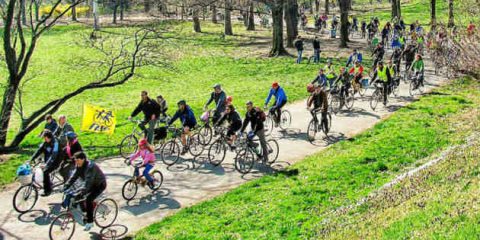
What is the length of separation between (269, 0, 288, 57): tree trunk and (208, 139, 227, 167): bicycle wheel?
70.1 feet

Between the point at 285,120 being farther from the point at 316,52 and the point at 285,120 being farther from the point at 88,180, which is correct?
the point at 316,52

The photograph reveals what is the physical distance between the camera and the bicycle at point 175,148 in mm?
16453

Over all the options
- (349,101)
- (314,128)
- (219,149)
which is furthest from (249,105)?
(349,101)

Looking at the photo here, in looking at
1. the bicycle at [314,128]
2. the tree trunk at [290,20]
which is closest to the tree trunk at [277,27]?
the tree trunk at [290,20]

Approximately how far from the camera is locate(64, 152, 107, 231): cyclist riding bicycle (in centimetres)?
1106

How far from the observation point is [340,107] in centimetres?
2191

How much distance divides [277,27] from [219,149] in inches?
876

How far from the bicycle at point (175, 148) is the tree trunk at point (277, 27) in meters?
20.8

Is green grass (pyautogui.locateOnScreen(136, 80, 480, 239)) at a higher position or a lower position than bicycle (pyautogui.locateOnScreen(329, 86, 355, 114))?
lower

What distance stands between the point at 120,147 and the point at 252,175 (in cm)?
464

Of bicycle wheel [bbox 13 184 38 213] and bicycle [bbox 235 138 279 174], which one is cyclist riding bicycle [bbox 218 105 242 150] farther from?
bicycle wheel [bbox 13 184 38 213]

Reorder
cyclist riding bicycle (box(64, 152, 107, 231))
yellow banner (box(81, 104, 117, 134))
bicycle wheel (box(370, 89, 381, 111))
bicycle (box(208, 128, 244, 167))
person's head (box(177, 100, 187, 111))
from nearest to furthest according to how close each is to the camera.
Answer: cyclist riding bicycle (box(64, 152, 107, 231))
bicycle (box(208, 128, 244, 167))
person's head (box(177, 100, 187, 111))
yellow banner (box(81, 104, 117, 134))
bicycle wheel (box(370, 89, 381, 111))

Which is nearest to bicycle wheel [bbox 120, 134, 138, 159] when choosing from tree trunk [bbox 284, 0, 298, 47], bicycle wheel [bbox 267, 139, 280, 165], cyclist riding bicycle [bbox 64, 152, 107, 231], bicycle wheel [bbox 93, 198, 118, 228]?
bicycle wheel [bbox 267, 139, 280, 165]

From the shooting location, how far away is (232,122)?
625 inches
